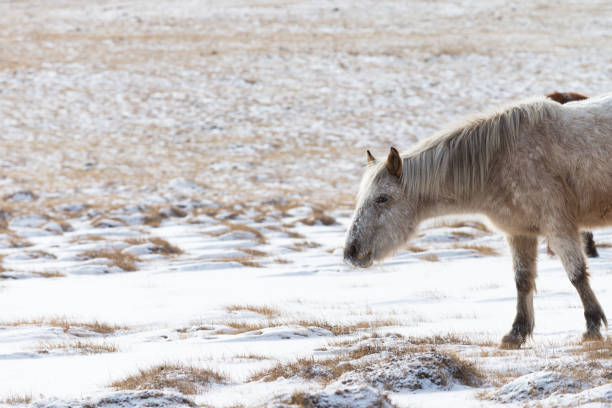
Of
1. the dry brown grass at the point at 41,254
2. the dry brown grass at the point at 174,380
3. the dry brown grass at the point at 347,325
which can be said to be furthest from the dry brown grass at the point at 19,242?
the dry brown grass at the point at 174,380

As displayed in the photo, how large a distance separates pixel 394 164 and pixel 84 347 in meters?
3.42

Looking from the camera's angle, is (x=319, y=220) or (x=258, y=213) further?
(x=258, y=213)

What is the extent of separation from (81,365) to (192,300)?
13.0 feet

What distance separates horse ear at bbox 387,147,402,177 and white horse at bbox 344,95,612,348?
1 cm

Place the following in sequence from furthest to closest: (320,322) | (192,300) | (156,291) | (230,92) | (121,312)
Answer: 1. (230,92)
2. (156,291)
3. (192,300)
4. (121,312)
5. (320,322)

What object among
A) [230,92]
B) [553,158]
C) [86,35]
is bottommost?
[553,158]

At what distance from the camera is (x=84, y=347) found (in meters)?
6.38

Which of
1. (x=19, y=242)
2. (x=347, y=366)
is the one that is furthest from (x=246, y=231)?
(x=347, y=366)

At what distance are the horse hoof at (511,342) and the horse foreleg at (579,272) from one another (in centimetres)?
56

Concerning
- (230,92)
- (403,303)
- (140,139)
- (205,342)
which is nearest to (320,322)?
(205,342)

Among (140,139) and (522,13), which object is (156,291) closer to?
(140,139)

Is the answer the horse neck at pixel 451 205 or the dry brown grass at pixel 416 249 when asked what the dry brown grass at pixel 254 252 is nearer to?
the dry brown grass at pixel 416 249

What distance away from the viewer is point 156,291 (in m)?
10.4

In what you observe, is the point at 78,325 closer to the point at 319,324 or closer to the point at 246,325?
the point at 246,325
